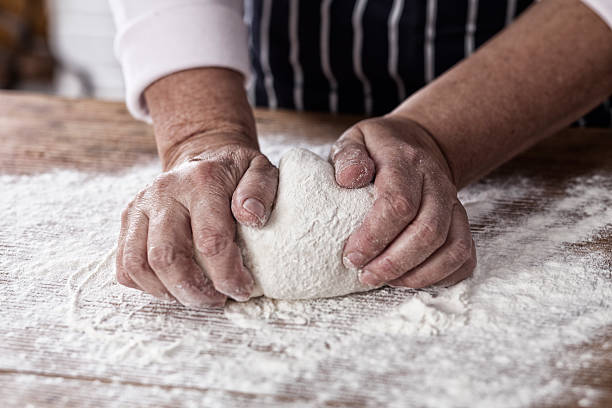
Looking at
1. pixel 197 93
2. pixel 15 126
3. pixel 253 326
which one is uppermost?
pixel 197 93

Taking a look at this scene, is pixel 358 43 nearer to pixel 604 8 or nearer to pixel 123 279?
pixel 604 8

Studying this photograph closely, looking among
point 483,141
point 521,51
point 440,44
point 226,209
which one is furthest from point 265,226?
point 440,44

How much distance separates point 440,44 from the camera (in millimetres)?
1164

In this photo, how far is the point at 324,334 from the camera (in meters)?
0.67

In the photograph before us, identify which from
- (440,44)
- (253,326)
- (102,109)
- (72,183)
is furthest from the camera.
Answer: (102,109)

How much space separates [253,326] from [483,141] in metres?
0.47

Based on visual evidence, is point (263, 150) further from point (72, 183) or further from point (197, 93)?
point (72, 183)

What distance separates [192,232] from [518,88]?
0.56 metres

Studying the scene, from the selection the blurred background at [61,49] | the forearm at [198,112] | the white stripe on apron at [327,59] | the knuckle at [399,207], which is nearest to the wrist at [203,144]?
the forearm at [198,112]

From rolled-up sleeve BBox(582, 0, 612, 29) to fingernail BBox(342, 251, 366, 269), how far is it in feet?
1.79

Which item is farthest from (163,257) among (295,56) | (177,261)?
(295,56)

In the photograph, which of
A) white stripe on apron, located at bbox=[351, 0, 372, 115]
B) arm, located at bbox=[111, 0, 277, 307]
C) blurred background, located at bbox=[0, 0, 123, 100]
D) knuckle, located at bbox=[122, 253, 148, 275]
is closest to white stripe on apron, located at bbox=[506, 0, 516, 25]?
white stripe on apron, located at bbox=[351, 0, 372, 115]

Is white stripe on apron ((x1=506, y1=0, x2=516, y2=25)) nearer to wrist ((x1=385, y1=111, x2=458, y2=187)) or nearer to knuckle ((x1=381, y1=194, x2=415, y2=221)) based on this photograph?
wrist ((x1=385, y1=111, x2=458, y2=187))

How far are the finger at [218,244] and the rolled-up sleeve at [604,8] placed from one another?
63 cm
